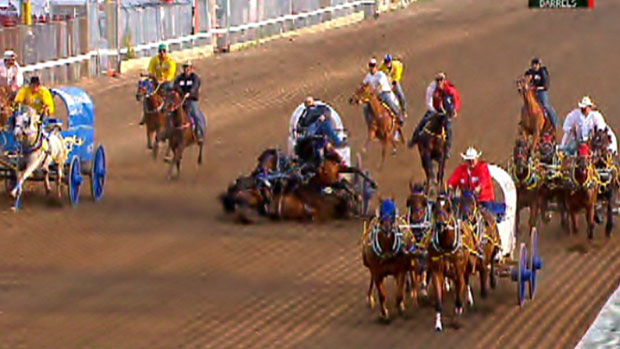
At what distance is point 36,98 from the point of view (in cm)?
2286

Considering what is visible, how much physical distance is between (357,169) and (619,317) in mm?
6332

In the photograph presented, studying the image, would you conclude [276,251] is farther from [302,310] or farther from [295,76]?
[295,76]

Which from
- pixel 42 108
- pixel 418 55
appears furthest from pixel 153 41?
pixel 42 108

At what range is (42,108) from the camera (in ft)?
74.6

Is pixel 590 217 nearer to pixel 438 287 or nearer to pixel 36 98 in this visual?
pixel 438 287

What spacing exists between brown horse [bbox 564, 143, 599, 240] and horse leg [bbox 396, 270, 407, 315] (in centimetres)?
482

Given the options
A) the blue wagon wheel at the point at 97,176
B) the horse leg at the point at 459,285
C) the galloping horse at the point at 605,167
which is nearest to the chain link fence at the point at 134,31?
the blue wagon wheel at the point at 97,176

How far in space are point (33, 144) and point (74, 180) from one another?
115 cm

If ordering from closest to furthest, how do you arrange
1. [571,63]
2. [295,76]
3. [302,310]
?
1. [302,310]
2. [295,76]
3. [571,63]

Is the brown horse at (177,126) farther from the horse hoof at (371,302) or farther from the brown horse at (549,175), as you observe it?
the horse hoof at (371,302)

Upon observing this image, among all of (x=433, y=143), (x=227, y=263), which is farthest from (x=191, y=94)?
(x=227, y=263)

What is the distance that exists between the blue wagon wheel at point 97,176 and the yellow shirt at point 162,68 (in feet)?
13.2

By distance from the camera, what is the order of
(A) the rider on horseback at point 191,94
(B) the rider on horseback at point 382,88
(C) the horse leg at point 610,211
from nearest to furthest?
(C) the horse leg at point 610,211 → (A) the rider on horseback at point 191,94 → (B) the rider on horseback at point 382,88

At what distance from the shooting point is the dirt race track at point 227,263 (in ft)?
53.5
